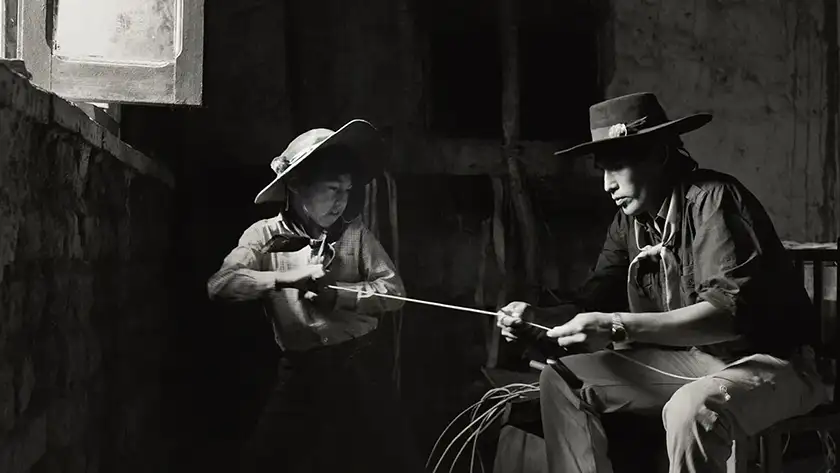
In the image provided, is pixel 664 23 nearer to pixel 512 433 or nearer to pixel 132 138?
pixel 512 433

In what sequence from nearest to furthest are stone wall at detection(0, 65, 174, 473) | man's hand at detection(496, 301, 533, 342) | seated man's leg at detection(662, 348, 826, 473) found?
stone wall at detection(0, 65, 174, 473) < seated man's leg at detection(662, 348, 826, 473) < man's hand at detection(496, 301, 533, 342)

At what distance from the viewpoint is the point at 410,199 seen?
2453 millimetres

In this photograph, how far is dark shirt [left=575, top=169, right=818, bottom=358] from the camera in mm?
1752

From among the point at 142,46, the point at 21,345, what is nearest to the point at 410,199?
the point at 142,46

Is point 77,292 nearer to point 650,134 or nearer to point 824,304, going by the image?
point 650,134

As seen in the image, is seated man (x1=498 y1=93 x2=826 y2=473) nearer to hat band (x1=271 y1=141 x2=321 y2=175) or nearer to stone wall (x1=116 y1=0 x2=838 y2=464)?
stone wall (x1=116 y1=0 x2=838 y2=464)

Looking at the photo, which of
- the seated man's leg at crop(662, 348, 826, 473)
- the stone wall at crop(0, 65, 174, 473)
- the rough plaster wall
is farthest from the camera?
the rough plaster wall

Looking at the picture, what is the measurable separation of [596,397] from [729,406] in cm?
32

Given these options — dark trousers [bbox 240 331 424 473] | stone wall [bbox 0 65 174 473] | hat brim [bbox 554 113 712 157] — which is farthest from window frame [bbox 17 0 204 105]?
hat brim [bbox 554 113 712 157]

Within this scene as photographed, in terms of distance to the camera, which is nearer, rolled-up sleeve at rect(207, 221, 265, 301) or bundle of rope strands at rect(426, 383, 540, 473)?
rolled-up sleeve at rect(207, 221, 265, 301)

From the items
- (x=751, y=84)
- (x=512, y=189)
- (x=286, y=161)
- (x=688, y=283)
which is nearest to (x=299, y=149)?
(x=286, y=161)

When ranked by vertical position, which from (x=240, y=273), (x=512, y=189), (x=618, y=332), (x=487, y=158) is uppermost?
(x=487, y=158)

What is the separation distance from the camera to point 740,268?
1741mm

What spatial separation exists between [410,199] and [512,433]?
0.81m
